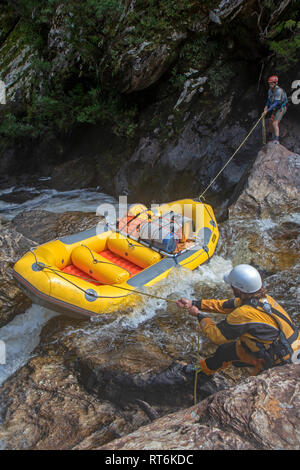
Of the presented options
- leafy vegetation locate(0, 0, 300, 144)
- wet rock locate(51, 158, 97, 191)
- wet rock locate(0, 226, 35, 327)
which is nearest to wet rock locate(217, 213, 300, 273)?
wet rock locate(0, 226, 35, 327)

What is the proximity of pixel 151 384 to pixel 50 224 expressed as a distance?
453 cm

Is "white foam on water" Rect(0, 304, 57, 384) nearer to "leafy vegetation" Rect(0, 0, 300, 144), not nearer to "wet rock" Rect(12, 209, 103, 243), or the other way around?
"wet rock" Rect(12, 209, 103, 243)

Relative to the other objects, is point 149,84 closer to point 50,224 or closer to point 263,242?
point 50,224

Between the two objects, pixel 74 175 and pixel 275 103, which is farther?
pixel 74 175

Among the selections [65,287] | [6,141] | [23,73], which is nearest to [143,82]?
[23,73]

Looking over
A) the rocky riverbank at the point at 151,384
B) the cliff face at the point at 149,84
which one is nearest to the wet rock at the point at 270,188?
the rocky riverbank at the point at 151,384

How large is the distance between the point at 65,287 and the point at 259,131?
232 inches

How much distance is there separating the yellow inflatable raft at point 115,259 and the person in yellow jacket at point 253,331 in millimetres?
1729

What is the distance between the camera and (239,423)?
2.32 m

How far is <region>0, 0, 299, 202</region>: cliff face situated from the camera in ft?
24.8

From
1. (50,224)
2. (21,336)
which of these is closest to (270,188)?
(50,224)

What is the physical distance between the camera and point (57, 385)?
11.5ft
